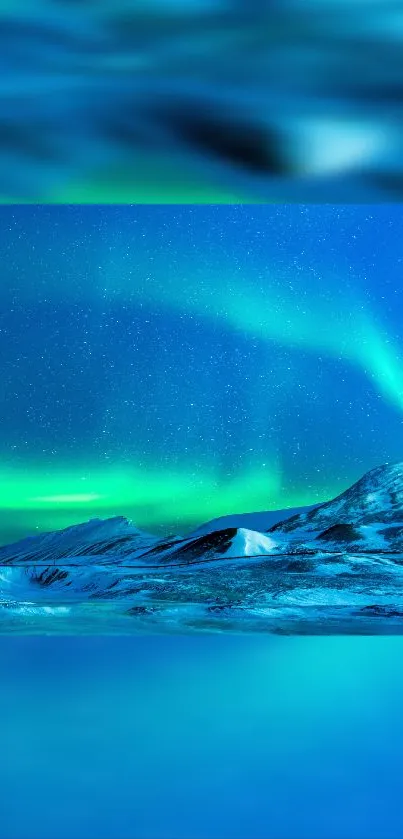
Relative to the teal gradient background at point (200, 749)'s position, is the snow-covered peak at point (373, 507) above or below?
above

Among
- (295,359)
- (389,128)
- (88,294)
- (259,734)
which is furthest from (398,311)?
(259,734)

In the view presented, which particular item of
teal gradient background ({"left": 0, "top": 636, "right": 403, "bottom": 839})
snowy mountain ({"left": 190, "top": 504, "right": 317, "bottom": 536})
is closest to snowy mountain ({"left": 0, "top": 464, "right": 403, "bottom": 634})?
snowy mountain ({"left": 190, "top": 504, "right": 317, "bottom": 536})

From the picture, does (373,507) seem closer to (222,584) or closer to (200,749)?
(222,584)

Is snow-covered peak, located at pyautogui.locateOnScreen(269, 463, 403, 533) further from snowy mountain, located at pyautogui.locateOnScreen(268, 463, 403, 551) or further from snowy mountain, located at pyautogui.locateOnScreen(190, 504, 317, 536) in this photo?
snowy mountain, located at pyautogui.locateOnScreen(190, 504, 317, 536)

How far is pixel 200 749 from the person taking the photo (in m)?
2.18

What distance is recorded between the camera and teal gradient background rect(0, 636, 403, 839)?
5.41 ft

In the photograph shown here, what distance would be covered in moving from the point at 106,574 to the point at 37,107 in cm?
2185

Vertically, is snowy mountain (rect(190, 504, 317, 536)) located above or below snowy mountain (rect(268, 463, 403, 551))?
below

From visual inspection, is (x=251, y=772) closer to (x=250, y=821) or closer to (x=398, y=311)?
(x=250, y=821)

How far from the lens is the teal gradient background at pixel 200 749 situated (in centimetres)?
165

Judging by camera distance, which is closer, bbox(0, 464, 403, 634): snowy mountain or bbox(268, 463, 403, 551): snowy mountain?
bbox(0, 464, 403, 634): snowy mountain

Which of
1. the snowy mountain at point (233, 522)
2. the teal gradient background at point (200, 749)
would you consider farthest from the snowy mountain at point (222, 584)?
the teal gradient background at point (200, 749)

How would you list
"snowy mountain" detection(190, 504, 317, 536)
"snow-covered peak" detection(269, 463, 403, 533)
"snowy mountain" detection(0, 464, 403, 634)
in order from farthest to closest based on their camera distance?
"snow-covered peak" detection(269, 463, 403, 533)
"snowy mountain" detection(190, 504, 317, 536)
"snowy mountain" detection(0, 464, 403, 634)

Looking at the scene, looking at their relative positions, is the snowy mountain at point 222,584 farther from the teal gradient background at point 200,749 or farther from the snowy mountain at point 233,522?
the teal gradient background at point 200,749
